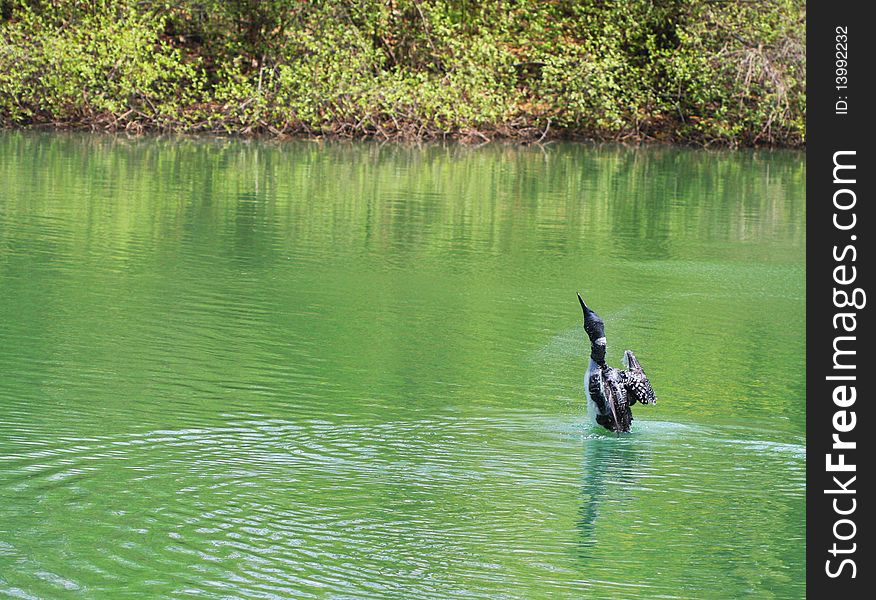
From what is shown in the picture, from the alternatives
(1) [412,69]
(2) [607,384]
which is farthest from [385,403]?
(1) [412,69]

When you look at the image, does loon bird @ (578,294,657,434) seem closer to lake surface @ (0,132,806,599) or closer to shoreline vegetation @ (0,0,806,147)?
lake surface @ (0,132,806,599)

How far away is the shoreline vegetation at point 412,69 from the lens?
106ft

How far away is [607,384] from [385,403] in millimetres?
1595

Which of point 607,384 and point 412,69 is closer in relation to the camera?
point 607,384

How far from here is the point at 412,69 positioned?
115 feet

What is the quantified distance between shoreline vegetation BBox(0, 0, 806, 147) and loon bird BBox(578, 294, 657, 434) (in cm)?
2436

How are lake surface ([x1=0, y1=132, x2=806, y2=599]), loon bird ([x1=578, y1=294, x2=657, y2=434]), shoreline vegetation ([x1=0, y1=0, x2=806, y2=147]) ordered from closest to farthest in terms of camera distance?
lake surface ([x1=0, y1=132, x2=806, y2=599]), loon bird ([x1=578, y1=294, x2=657, y2=434]), shoreline vegetation ([x1=0, y1=0, x2=806, y2=147])

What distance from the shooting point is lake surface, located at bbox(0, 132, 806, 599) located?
21.9 feet

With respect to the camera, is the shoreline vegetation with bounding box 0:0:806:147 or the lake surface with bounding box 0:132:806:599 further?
the shoreline vegetation with bounding box 0:0:806:147

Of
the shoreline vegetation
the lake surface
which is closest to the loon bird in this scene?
the lake surface

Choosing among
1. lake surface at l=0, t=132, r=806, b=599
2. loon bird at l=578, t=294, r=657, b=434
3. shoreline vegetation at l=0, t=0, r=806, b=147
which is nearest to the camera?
lake surface at l=0, t=132, r=806, b=599

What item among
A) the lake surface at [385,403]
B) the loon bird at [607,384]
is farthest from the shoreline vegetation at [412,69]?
the loon bird at [607,384]

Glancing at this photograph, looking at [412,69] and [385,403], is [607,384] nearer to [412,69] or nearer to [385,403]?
[385,403]

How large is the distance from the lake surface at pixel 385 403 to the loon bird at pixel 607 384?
0.20m
